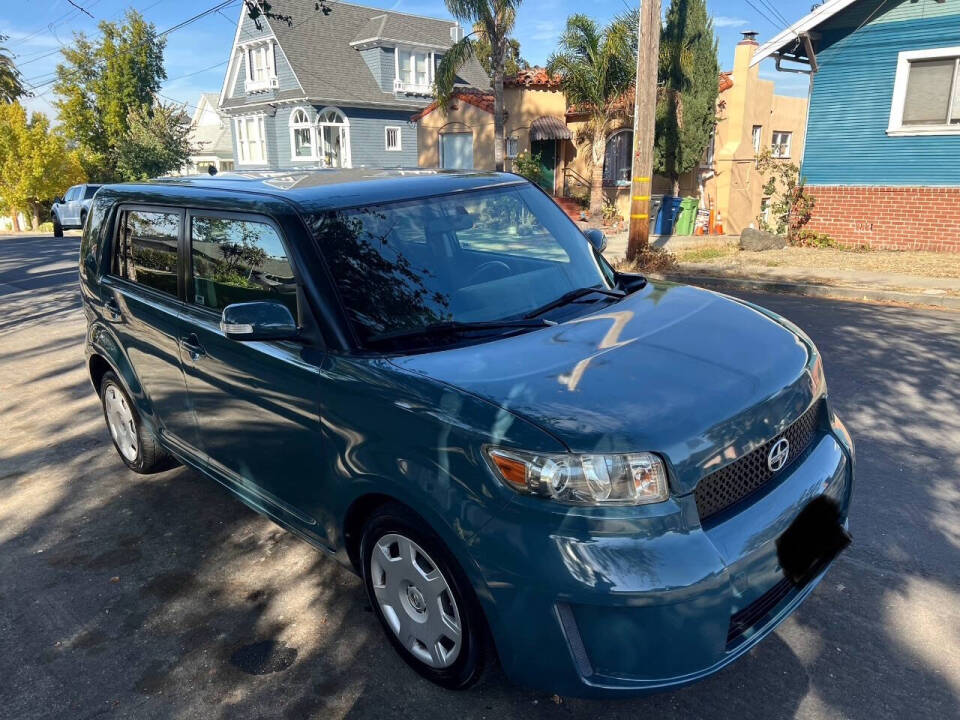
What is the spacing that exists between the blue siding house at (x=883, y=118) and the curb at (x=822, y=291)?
5293 millimetres

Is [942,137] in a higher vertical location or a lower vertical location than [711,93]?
lower

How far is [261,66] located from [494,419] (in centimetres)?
3762

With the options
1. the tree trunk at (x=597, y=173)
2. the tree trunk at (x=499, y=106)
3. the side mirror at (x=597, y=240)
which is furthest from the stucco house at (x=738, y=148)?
the side mirror at (x=597, y=240)

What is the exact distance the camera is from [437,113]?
2627 centimetres

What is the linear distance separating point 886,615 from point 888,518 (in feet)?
3.10

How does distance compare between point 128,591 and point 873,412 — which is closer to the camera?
point 128,591

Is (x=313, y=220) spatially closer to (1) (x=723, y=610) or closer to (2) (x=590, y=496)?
(2) (x=590, y=496)

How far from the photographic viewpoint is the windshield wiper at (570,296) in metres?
3.36

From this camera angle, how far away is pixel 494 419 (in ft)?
7.86

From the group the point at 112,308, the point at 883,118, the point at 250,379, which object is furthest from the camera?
the point at 883,118

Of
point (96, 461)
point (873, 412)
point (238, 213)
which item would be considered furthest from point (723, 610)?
point (96, 461)

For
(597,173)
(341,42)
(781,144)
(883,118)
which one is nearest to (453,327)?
(883,118)

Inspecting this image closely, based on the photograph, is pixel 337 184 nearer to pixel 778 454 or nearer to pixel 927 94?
pixel 778 454

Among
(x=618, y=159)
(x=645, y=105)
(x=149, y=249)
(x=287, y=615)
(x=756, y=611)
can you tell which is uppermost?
(x=645, y=105)
